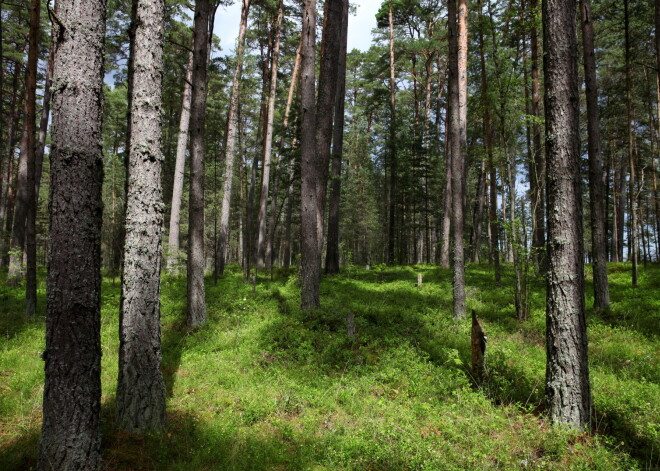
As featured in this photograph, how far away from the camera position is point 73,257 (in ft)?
10.7

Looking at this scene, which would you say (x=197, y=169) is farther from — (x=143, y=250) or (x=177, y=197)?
(x=177, y=197)

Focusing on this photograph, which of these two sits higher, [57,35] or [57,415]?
[57,35]

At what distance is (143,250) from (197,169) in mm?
4621

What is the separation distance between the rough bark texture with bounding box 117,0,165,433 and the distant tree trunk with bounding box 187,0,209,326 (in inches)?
150

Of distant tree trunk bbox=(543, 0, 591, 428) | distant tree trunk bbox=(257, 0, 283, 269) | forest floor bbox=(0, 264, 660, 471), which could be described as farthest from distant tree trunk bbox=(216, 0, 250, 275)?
distant tree trunk bbox=(543, 0, 591, 428)

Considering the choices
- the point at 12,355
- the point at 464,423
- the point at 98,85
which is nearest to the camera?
the point at 98,85

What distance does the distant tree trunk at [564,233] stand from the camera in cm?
461

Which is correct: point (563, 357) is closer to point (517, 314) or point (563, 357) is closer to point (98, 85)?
point (517, 314)

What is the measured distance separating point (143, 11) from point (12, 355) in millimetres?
6902

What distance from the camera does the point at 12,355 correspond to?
673cm

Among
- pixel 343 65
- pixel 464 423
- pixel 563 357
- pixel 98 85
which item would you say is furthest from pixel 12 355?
pixel 343 65

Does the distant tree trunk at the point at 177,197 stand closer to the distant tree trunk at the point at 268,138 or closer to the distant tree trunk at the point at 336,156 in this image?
the distant tree trunk at the point at 268,138

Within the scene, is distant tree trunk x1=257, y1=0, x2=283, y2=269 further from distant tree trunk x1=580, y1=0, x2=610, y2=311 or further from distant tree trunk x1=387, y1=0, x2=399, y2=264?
distant tree trunk x1=580, y1=0, x2=610, y2=311

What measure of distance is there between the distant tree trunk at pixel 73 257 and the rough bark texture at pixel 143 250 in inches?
39.9
